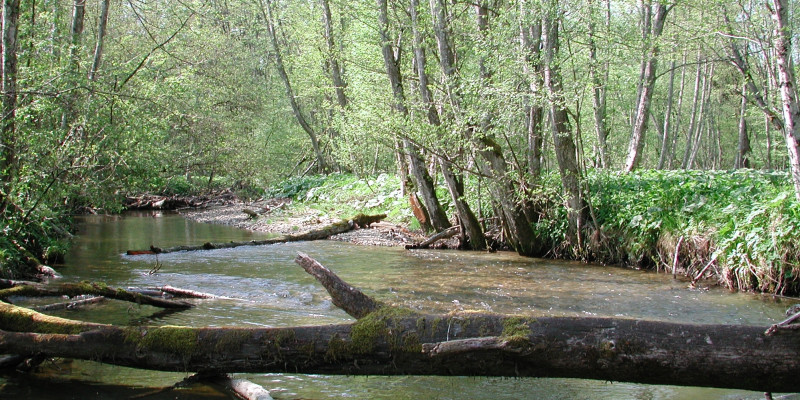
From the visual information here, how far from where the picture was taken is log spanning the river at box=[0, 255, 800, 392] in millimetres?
3162

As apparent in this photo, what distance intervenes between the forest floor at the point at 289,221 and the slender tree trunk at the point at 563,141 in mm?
4529

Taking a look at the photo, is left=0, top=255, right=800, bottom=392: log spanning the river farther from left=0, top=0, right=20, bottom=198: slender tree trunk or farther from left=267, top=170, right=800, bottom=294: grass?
left=267, top=170, right=800, bottom=294: grass

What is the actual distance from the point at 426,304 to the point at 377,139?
215 inches

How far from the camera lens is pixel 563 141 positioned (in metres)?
11.6

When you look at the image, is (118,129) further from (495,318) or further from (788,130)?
(788,130)

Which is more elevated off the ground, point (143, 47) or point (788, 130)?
point (143, 47)

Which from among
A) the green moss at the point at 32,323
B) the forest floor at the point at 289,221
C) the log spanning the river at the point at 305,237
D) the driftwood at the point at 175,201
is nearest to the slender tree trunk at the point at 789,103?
the forest floor at the point at 289,221

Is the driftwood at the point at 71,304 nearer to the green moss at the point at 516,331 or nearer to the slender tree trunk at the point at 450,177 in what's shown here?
the green moss at the point at 516,331

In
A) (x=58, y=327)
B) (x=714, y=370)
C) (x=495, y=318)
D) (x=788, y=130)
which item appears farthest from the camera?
(x=788, y=130)

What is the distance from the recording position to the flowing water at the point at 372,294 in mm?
4754

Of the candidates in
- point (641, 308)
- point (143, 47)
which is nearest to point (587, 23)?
point (641, 308)

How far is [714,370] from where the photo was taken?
316 cm

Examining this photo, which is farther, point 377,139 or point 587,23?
point 377,139

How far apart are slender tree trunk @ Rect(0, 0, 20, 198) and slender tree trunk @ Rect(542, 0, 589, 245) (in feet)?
29.0
